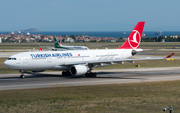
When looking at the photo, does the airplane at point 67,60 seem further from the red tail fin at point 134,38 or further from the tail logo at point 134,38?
the tail logo at point 134,38

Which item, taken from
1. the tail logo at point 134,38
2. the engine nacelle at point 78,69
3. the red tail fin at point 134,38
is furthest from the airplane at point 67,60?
the tail logo at point 134,38

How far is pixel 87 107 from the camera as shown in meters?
20.7

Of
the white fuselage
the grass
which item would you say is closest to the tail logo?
the white fuselage

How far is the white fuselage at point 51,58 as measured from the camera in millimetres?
36906

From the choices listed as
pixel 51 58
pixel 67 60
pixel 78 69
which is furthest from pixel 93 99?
pixel 67 60

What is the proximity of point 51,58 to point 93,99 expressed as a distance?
16.3 meters

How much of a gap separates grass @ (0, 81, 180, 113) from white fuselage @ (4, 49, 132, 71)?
28.3ft

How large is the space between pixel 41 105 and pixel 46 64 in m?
17.2

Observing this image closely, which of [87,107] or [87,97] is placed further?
[87,97]

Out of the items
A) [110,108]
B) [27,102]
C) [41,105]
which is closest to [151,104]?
[110,108]

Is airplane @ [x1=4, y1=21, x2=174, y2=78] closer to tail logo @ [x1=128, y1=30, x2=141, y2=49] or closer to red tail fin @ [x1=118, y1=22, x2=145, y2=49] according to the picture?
red tail fin @ [x1=118, y1=22, x2=145, y2=49]

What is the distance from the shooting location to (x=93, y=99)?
23938 mm

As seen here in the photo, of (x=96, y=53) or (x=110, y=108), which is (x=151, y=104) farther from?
(x=96, y=53)

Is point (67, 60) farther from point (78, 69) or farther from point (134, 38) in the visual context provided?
point (134, 38)
